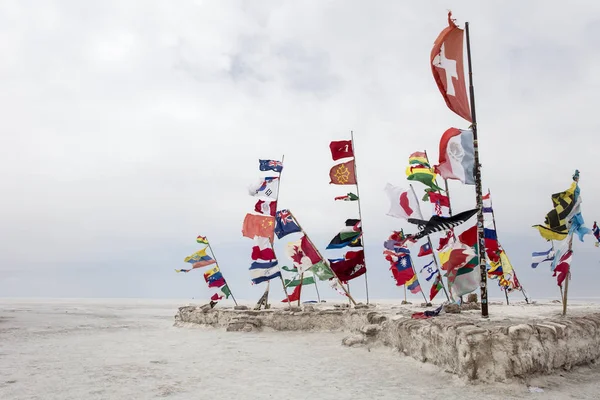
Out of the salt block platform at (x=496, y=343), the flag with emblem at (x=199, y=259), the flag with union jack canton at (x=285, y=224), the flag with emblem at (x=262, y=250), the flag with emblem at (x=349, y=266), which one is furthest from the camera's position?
the flag with emblem at (x=199, y=259)

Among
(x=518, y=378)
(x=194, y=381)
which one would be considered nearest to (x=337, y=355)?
(x=194, y=381)

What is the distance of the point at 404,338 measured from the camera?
1191 centimetres

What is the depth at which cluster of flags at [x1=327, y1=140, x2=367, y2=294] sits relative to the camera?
18203mm

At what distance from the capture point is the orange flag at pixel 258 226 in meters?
22.3

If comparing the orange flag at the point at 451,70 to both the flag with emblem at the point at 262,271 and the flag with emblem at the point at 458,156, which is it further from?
the flag with emblem at the point at 262,271

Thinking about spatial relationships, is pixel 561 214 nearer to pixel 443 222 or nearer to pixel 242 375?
pixel 443 222

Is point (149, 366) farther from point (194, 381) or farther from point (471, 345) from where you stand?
point (471, 345)

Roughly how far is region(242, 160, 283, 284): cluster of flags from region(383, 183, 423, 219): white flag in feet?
24.2

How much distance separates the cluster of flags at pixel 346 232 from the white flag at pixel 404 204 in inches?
107

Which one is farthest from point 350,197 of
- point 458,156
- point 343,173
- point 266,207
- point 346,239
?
point 458,156

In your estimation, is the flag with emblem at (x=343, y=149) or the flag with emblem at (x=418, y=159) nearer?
the flag with emblem at (x=418, y=159)

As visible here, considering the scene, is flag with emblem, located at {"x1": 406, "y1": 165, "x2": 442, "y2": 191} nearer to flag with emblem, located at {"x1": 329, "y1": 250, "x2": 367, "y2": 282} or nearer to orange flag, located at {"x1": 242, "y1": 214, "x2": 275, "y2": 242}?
flag with emblem, located at {"x1": 329, "y1": 250, "x2": 367, "y2": 282}

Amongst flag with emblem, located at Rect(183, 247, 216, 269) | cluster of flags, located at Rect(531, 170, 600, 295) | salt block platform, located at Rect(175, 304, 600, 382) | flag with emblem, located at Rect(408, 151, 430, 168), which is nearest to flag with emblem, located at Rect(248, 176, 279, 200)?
flag with emblem, located at Rect(183, 247, 216, 269)

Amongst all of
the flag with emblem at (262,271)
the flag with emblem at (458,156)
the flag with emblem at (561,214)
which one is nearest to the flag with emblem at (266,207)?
the flag with emblem at (262,271)
